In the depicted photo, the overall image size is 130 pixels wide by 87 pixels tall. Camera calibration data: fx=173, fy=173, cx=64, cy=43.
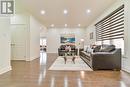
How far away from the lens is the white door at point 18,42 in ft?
33.5

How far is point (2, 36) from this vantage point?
5.90 meters

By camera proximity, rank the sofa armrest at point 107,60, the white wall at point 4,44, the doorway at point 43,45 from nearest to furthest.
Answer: the white wall at point 4,44, the sofa armrest at point 107,60, the doorway at point 43,45

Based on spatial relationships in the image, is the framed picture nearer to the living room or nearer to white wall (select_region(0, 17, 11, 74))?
the living room

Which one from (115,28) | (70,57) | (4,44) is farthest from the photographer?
(70,57)

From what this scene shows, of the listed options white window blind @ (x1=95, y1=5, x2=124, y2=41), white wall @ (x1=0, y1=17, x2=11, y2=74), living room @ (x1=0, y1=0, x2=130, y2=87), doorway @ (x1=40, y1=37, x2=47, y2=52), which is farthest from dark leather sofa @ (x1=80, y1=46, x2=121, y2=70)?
doorway @ (x1=40, y1=37, x2=47, y2=52)

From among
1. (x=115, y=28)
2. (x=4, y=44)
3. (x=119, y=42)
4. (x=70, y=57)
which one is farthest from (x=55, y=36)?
(x=4, y=44)

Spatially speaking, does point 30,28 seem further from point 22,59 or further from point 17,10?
point 22,59

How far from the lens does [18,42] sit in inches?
404

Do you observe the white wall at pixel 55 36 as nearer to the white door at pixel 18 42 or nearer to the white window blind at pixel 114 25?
the white door at pixel 18 42

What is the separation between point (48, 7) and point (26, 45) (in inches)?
105

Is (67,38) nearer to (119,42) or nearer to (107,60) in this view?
(119,42)

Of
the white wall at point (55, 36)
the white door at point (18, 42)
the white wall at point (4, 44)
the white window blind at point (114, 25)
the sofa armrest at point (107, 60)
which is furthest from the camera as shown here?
the white wall at point (55, 36)

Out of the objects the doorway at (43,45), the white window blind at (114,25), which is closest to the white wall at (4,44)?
the white window blind at (114,25)

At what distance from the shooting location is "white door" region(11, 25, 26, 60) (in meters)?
10.2
